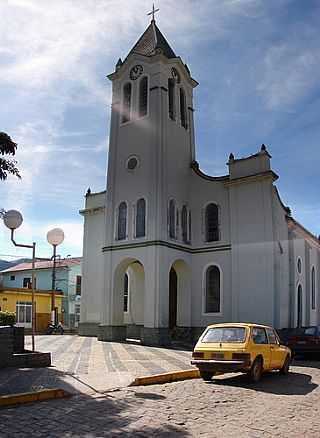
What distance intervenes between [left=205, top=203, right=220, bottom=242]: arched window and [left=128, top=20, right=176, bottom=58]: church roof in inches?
363

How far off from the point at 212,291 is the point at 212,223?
3.68 m

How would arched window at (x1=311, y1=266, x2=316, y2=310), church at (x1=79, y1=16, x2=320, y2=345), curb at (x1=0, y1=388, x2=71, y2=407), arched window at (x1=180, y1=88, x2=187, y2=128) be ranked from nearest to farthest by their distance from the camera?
curb at (x1=0, y1=388, x2=71, y2=407)
church at (x1=79, y1=16, x2=320, y2=345)
arched window at (x1=180, y1=88, x2=187, y2=128)
arched window at (x1=311, y1=266, x2=316, y2=310)

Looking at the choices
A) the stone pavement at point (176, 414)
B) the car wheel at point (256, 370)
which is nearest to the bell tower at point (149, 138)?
the car wheel at point (256, 370)

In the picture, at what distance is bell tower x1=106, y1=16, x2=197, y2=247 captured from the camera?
25.4 meters

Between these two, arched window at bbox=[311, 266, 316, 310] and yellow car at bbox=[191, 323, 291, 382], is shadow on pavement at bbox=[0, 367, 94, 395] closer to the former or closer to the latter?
yellow car at bbox=[191, 323, 291, 382]

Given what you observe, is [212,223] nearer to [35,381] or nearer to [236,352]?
[236,352]

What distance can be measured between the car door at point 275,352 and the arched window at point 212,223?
12.9 metres

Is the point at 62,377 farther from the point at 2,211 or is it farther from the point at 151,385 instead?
the point at 2,211

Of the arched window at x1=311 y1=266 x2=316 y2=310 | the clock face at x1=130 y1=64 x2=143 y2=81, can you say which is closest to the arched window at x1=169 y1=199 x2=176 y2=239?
the clock face at x1=130 y1=64 x2=143 y2=81

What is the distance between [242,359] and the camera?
11.3 metres

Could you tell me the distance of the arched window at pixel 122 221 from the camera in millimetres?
26375

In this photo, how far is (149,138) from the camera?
26.2 m

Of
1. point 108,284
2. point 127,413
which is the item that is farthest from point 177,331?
point 127,413

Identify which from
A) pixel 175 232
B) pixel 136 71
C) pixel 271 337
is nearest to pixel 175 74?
pixel 136 71
